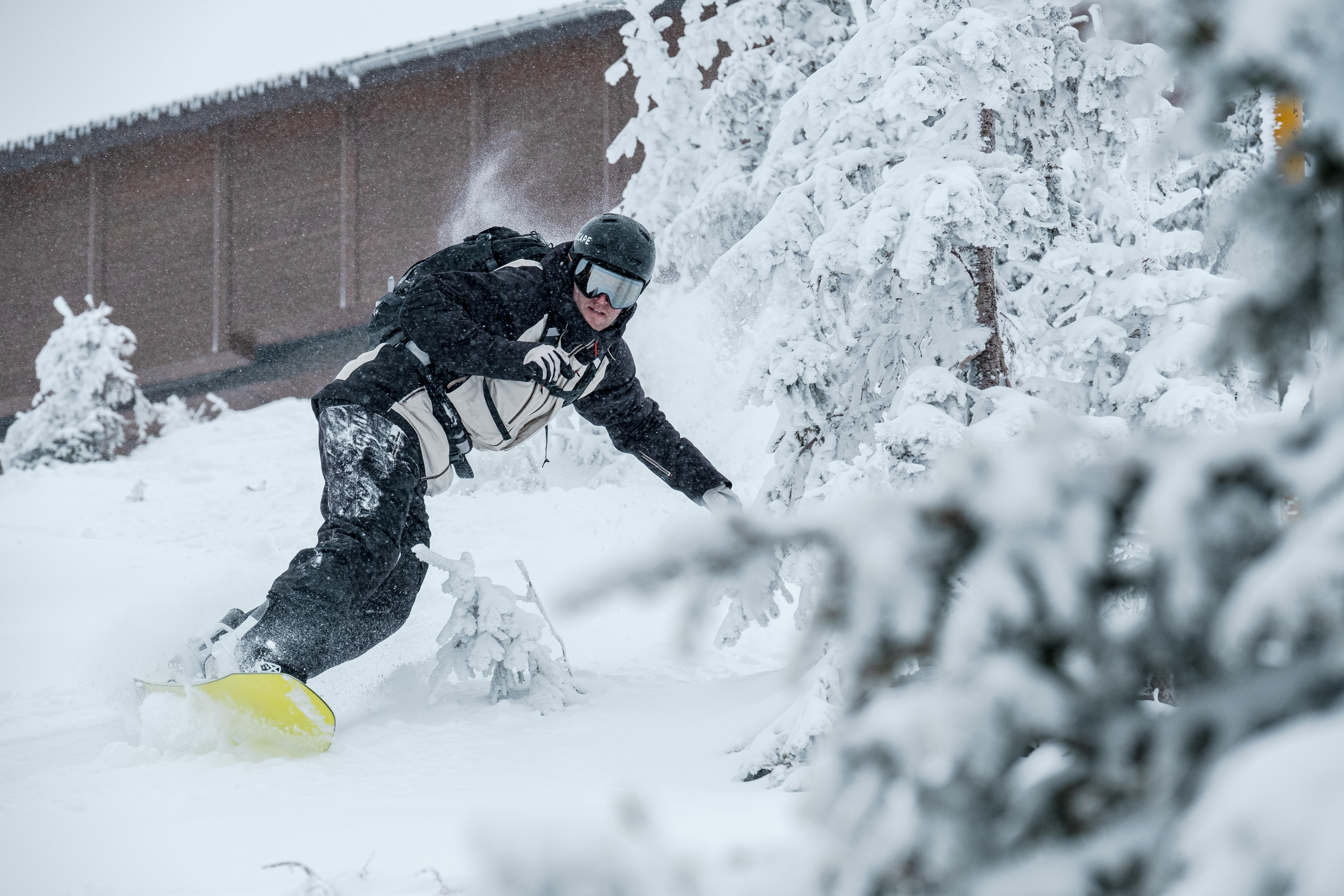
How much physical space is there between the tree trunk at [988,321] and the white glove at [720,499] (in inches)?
56.7

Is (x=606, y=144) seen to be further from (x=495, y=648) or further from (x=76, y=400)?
(x=495, y=648)

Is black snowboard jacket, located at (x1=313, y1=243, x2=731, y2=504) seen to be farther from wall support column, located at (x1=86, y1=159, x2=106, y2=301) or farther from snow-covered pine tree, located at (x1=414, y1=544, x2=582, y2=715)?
wall support column, located at (x1=86, y1=159, x2=106, y2=301)

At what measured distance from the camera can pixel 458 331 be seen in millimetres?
4395

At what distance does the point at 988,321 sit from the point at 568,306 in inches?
84.5

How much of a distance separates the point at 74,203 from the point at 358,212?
635cm

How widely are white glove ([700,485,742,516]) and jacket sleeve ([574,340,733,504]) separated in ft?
0.11

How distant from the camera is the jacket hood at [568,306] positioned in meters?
4.72

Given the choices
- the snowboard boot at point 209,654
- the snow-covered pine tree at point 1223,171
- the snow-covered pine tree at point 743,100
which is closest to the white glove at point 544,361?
the snowboard boot at point 209,654

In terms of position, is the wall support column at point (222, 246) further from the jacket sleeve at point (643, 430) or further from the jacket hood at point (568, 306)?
the jacket hood at point (568, 306)

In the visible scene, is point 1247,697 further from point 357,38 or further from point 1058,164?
point 357,38

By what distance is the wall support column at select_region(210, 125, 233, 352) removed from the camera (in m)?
19.4

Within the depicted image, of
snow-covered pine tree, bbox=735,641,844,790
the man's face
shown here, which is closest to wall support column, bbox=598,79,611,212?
the man's face

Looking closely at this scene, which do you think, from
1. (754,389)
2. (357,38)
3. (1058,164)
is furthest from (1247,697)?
(357,38)

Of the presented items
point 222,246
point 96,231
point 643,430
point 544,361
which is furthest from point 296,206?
point 544,361
